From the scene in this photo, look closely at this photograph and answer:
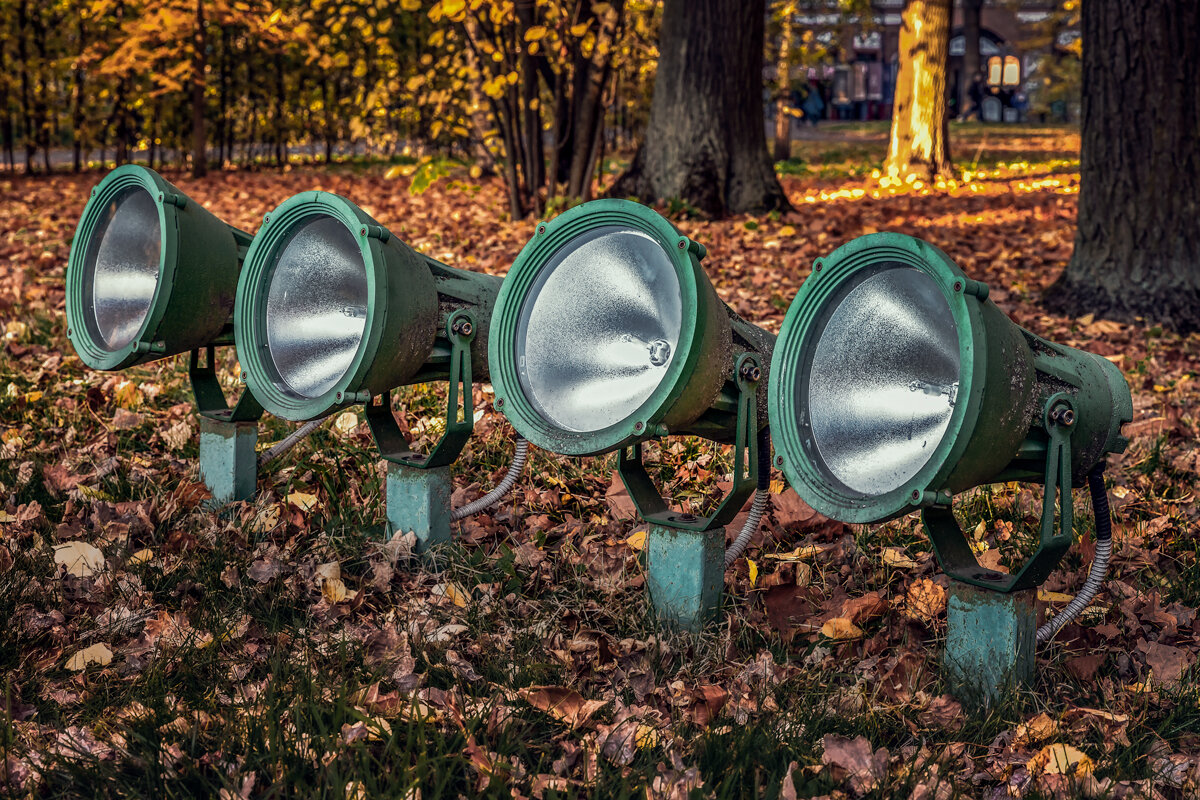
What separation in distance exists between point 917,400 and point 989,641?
0.46m

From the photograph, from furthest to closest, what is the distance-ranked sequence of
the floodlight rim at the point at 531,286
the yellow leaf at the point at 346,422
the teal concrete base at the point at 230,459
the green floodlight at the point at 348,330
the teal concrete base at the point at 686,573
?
the yellow leaf at the point at 346,422 → the teal concrete base at the point at 230,459 → the green floodlight at the point at 348,330 → the teal concrete base at the point at 686,573 → the floodlight rim at the point at 531,286

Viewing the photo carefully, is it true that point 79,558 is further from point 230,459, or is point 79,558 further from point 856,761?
point 856,761

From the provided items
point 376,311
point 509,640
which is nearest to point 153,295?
point 376,311

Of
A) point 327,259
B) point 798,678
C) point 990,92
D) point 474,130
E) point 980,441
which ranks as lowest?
point 798,678

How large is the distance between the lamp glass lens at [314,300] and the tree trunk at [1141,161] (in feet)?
13.0

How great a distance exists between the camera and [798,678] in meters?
2.20

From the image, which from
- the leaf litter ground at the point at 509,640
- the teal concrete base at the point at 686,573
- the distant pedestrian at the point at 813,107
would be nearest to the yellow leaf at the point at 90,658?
the leaf litter ground at the point at 509,640

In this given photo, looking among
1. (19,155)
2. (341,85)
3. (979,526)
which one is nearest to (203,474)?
(979,526)

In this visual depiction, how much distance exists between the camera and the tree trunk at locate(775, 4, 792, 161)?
1623 centimetres

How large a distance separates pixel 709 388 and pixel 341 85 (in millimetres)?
16385

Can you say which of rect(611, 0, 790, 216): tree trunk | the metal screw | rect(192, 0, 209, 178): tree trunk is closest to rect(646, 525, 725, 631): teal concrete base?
the metal screw

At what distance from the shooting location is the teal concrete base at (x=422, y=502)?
2676mm

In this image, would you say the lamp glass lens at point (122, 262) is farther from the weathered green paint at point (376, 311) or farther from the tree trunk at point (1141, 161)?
the tree trunk at point (1141, 161)

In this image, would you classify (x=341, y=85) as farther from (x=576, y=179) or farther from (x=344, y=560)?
(x=344, y=560)
